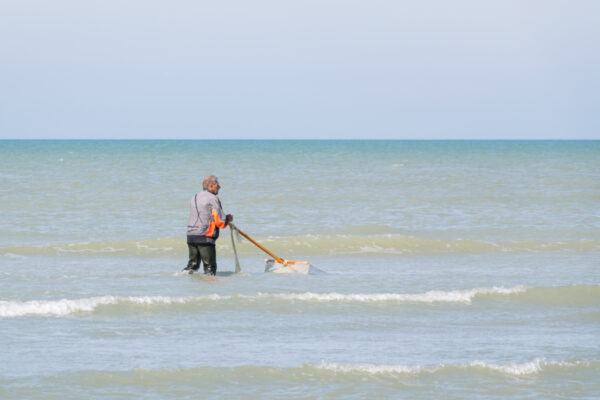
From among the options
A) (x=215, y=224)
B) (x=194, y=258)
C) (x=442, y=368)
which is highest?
(x=215, y=224)

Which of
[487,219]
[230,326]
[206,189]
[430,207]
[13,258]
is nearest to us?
[230,326]

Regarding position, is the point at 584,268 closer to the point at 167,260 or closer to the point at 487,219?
the point at 167,260

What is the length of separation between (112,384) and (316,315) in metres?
3.10

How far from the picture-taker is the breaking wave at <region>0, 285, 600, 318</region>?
371 inches

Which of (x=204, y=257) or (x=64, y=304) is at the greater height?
(x=204, y=257)

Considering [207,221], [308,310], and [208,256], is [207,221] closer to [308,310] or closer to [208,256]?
[208,256]

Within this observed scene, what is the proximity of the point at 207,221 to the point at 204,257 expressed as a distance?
54 cm

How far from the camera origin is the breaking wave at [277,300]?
9430 mm

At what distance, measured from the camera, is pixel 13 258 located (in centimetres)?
1460

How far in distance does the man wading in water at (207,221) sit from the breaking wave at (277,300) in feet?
5.81

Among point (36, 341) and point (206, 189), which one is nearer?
point (36, 341)

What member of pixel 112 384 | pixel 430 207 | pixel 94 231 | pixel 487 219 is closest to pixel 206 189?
pixel 112 384

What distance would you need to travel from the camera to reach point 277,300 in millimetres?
10164

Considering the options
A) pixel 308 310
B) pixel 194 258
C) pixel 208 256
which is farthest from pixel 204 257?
pixel 308 310
